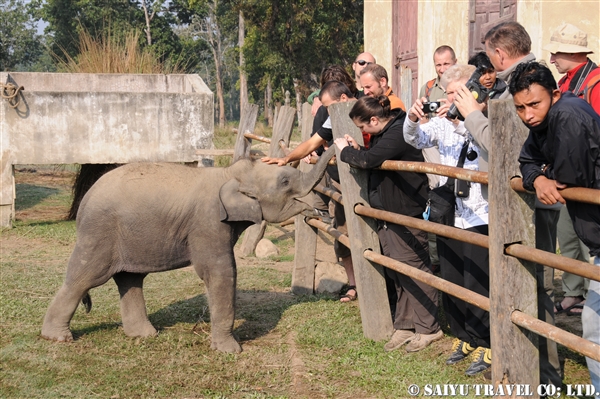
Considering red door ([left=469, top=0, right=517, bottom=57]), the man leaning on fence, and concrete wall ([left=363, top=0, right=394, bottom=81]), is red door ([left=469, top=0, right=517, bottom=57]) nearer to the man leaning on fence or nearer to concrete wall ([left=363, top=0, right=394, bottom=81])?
concrete wall ([left=363, top=0, right=394, bottom=81])

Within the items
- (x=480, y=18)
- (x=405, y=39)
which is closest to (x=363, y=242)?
(x=480, y=18)

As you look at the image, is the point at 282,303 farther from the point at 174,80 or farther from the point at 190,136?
the point at 174,80

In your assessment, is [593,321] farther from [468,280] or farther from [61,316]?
[61,316]

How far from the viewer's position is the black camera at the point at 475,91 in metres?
4.43

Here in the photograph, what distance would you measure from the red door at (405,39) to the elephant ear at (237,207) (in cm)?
731

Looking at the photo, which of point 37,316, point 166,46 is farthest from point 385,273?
point 166,46

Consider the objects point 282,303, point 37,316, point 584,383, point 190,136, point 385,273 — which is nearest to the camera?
point 584,383

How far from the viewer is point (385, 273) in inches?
244

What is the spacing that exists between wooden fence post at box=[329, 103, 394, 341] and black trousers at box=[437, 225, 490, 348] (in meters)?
0.67

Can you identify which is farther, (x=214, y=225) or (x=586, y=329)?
(x=214, y=225)

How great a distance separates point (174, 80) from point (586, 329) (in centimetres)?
1283

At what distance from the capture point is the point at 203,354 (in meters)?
5.62

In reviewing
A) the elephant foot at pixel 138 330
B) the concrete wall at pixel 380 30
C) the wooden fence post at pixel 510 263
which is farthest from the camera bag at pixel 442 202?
the concrete wall at pixel 380 30

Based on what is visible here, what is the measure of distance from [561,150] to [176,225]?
3300 mm
